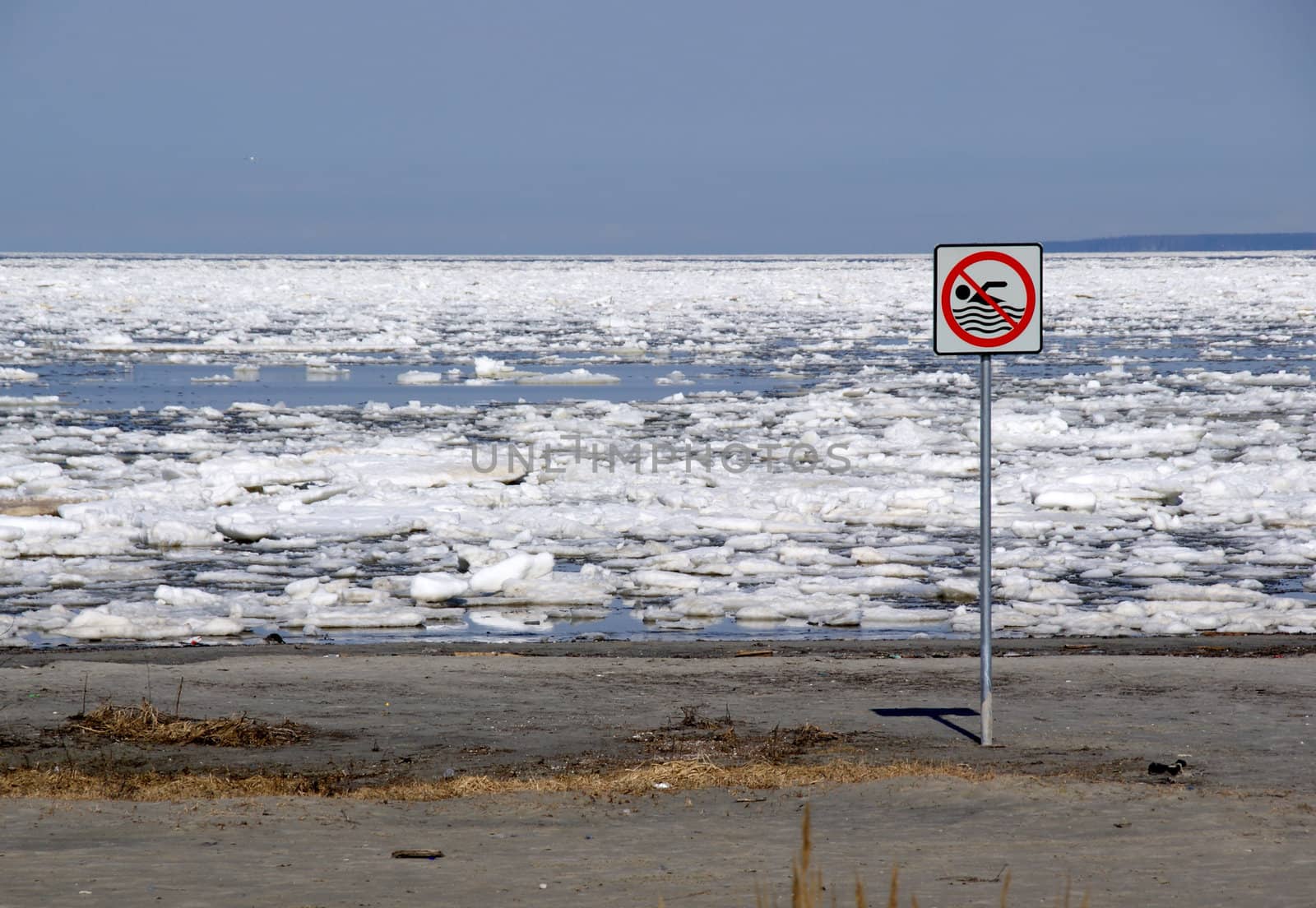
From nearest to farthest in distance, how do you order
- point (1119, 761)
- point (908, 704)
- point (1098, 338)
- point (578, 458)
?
point (1119, 761), point (908, 704), point (578, 458), point (1098, 338)

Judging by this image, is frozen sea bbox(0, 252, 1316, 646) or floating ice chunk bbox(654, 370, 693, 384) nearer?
frozen sea bbox(0, 252, 1316, 646)

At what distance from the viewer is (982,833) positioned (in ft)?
17.1

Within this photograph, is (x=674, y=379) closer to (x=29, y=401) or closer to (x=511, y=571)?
(x=29, y=401)

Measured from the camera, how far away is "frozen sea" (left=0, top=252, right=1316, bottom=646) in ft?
34.1

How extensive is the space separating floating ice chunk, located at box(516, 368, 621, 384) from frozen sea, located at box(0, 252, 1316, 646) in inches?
3.6

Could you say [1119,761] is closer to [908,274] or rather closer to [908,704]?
[908,704]

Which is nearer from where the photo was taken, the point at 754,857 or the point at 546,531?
the point at 754,857

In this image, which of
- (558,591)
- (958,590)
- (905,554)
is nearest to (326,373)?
(905,554)

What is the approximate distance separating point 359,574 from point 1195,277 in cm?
7789

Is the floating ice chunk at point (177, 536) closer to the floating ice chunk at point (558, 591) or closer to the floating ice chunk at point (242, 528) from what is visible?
the floating ice chunk at point (242, 528)

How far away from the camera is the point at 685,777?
19.7ft

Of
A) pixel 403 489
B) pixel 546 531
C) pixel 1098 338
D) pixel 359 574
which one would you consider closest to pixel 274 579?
pixel 359 574

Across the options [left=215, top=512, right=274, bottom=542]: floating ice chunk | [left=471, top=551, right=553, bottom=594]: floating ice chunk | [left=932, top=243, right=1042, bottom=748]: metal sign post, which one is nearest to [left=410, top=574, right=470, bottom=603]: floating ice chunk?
[left=471, top=551, right=553, bottom=594]: floating ice chunk

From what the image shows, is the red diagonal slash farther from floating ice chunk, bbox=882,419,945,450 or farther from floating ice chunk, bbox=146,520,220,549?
floating ice chunk, bbox=882,419,945,450
